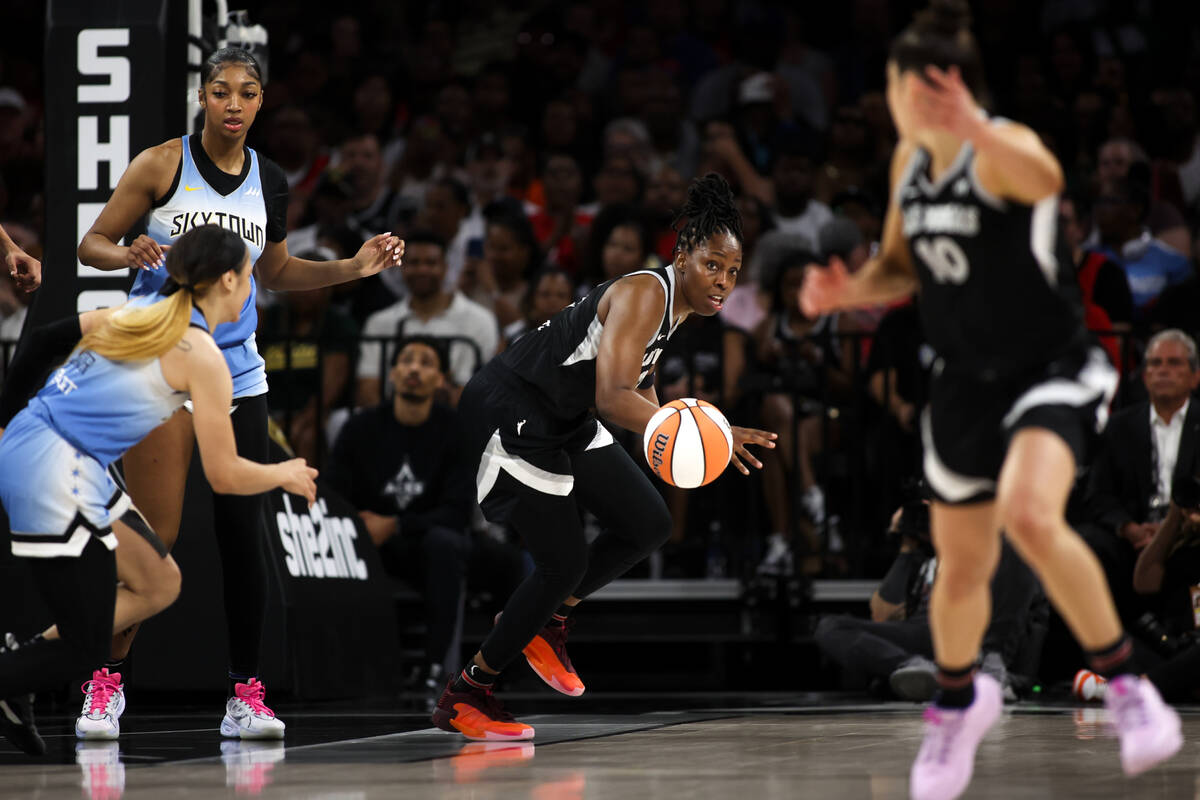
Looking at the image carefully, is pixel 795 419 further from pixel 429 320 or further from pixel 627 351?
pixel 627 351

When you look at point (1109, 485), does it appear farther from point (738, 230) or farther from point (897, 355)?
point (738, 230)

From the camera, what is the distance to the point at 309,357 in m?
9.43

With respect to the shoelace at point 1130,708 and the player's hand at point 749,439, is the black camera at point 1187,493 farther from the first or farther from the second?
the shoelace at point 1130,708

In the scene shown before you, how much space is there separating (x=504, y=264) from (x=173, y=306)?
5.76 metres

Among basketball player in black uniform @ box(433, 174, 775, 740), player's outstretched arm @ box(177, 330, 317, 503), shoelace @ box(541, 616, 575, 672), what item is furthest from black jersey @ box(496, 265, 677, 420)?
player's outstretched arm @ box(177, 330, 317, 503)

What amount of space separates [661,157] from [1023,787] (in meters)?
8.05

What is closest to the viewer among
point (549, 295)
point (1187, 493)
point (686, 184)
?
point (1187, 493)

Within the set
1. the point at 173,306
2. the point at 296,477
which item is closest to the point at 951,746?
the point at 296,477

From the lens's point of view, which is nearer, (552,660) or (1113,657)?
(1113,657)

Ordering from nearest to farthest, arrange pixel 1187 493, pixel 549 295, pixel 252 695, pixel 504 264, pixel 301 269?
pixel 252 695 → pixel 301 269 → pixel 1187 493 → pixel 549 295 → pixel 504 264

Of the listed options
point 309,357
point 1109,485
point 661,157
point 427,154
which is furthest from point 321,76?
point 1109,485

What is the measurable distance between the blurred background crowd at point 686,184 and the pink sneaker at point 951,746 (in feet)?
13.5

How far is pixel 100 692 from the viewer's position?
562 centimetres

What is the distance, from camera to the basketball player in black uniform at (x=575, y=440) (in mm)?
5531
